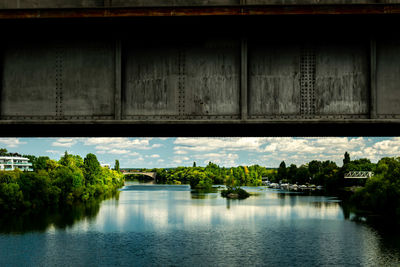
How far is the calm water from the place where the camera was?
144 ft

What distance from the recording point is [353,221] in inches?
2643

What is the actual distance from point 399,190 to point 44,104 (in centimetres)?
6618

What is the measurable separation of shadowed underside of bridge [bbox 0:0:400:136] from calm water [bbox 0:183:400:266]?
32.0m

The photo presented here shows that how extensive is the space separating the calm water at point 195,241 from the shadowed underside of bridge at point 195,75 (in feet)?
105

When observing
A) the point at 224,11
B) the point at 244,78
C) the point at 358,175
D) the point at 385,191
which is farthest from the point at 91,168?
the point at 224,11

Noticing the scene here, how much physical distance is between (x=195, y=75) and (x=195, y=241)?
4282cm

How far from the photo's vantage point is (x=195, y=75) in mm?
13695

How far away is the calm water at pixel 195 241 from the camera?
43.8 meters

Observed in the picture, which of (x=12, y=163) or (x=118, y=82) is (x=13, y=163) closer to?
(x=12, y=163)

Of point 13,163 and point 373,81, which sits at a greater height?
point 373,81

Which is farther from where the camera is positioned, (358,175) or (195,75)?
(358,175)

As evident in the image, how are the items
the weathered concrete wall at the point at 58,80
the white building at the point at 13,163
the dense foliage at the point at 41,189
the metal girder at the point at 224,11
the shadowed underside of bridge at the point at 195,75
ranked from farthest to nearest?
1. the white building at the point at 13,163
2. the dense foliage at the point at 41,189
3. the weathered concrete wall at the point at 58,80
4. the shadowed underside of bridge at the point at 195,75
5. the metal girder at the point at 224,11

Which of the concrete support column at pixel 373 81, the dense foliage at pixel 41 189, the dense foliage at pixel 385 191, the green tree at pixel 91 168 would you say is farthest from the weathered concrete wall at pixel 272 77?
the green tree at pixel 91 168

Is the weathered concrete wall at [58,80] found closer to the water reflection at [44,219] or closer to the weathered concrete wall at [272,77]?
the weathered concrete wall at [272,77]
